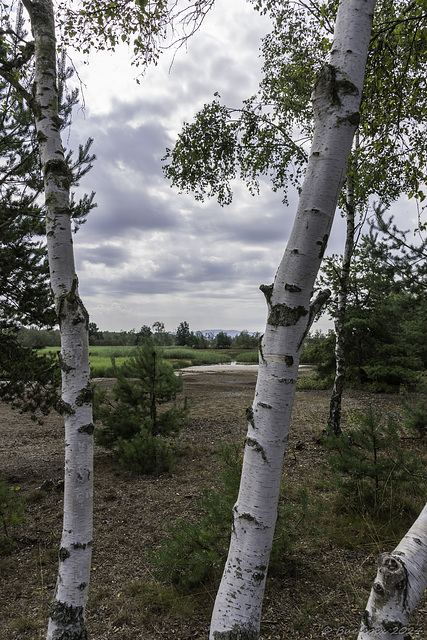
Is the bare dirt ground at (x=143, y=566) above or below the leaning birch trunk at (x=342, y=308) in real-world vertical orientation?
below

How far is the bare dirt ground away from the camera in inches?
92.0

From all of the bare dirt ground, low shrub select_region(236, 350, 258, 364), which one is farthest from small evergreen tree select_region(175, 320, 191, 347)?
the bare dirt ground

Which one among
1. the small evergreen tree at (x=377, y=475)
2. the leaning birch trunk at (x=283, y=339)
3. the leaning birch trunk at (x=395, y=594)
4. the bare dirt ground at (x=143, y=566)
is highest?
the leaning birch trunk at (x=283, y=339)

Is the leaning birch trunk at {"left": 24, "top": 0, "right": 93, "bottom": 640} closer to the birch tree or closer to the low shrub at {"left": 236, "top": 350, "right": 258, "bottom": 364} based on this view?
the birch tree

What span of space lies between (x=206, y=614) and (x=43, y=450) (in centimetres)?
537

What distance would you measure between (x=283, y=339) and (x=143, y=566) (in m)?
2.73

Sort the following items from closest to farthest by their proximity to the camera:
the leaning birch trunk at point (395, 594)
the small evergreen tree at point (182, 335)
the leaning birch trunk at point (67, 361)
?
1. the leaning birch trunk at point (395, 594)
2. the leaning birch trunk at point (67, 361)
3. the small evergreen tree at point (182, 335)

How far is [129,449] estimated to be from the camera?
520 cm

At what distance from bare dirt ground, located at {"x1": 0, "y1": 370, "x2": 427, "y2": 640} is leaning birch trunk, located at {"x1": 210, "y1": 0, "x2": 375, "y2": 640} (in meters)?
1.24

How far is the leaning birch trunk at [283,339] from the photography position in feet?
4.61

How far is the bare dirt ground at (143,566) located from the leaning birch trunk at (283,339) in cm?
124

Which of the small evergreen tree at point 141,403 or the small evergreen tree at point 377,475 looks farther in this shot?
the small evergreen tree at point 141,403

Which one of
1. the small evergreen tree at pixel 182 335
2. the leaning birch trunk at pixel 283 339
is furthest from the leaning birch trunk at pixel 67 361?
the small evergreen tree at pixel 182 335

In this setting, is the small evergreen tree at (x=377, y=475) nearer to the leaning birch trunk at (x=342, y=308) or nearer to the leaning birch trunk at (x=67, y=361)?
the leaning birch trunk at (x=67, y=361)
